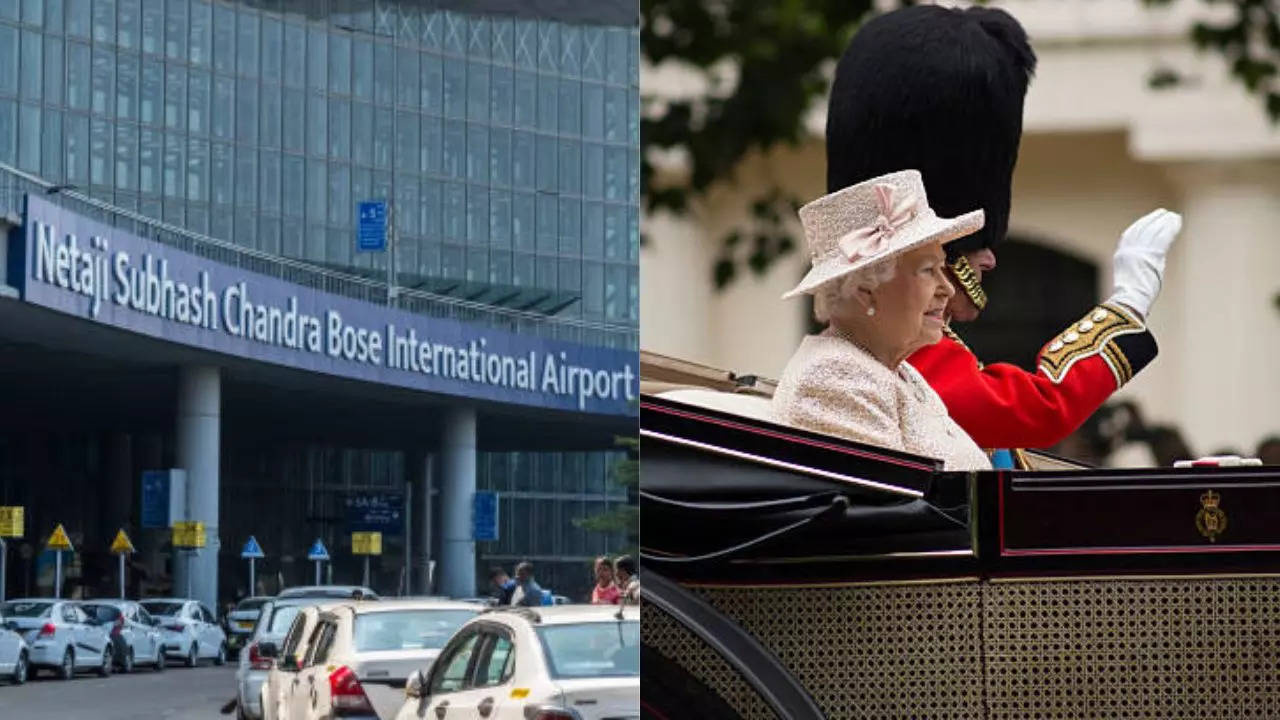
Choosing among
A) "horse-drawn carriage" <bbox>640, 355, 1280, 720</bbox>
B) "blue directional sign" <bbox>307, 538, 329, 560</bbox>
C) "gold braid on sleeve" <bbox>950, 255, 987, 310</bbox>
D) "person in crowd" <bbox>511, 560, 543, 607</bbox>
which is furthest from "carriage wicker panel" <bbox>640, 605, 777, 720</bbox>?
"gold braid on sleeve" <bbox>950, 255, 987, 310</bbox>

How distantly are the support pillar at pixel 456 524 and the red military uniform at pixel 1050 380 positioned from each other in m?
0.56

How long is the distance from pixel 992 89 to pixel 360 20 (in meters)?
0.71

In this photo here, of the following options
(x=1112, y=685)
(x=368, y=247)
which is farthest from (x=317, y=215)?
(x=1112, y=685)

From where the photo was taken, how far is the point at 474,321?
1391mm

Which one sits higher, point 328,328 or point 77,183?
point 77,183

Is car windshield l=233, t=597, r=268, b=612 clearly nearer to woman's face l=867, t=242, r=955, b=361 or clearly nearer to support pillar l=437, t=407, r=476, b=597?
support pillar l=437, t=407, r=476, b=597

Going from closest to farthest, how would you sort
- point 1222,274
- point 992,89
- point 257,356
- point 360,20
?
point 257,356 < point 360,20 < point 1222,274 < point 992,89

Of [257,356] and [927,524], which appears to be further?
[927,524]

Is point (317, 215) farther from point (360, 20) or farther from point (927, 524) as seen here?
point (927, 524)

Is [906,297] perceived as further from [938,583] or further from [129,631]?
[129,631]

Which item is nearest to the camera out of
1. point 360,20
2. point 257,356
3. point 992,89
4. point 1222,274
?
point 257,356

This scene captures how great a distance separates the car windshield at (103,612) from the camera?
4.62ft

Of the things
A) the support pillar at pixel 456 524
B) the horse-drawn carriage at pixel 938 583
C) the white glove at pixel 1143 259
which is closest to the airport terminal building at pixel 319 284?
the support pillar at pixel 456 524

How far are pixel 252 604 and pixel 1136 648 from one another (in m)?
0.63
